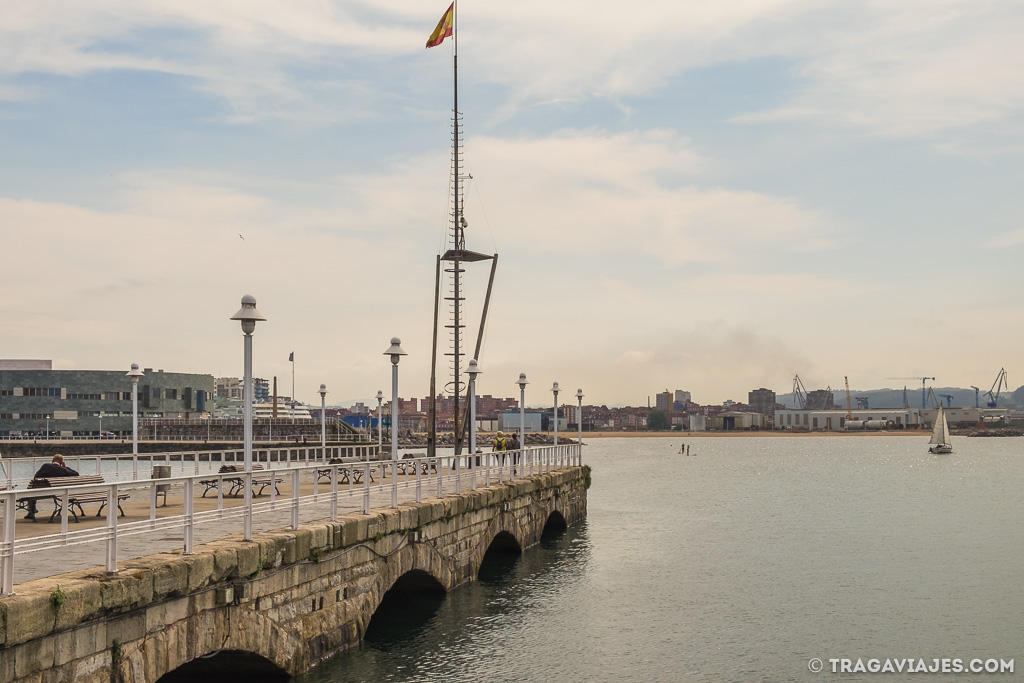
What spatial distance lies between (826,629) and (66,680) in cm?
1757

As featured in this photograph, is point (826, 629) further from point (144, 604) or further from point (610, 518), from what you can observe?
point (610, 518)

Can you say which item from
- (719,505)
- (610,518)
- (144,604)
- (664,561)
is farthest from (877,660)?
(719,505)

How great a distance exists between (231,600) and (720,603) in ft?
51.7

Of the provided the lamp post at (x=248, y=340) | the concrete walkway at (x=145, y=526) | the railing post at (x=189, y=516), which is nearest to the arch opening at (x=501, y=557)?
the concrete walkway at (x=145, y=526)

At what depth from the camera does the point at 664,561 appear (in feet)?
106

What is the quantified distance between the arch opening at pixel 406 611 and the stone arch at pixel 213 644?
14.9ft

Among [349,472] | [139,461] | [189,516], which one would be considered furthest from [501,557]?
[189,516]

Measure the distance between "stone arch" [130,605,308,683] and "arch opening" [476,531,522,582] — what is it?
13719 millimetres

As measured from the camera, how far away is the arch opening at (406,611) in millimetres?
19798

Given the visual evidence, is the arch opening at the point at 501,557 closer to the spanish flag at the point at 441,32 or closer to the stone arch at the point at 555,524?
the stone arch at the point at 555,524

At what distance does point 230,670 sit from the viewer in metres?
14.8

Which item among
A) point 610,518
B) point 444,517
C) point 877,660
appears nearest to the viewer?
point 877,660

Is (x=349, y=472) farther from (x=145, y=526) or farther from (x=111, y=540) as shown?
(x=111, y=540)

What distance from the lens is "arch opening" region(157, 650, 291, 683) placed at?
1431cm
